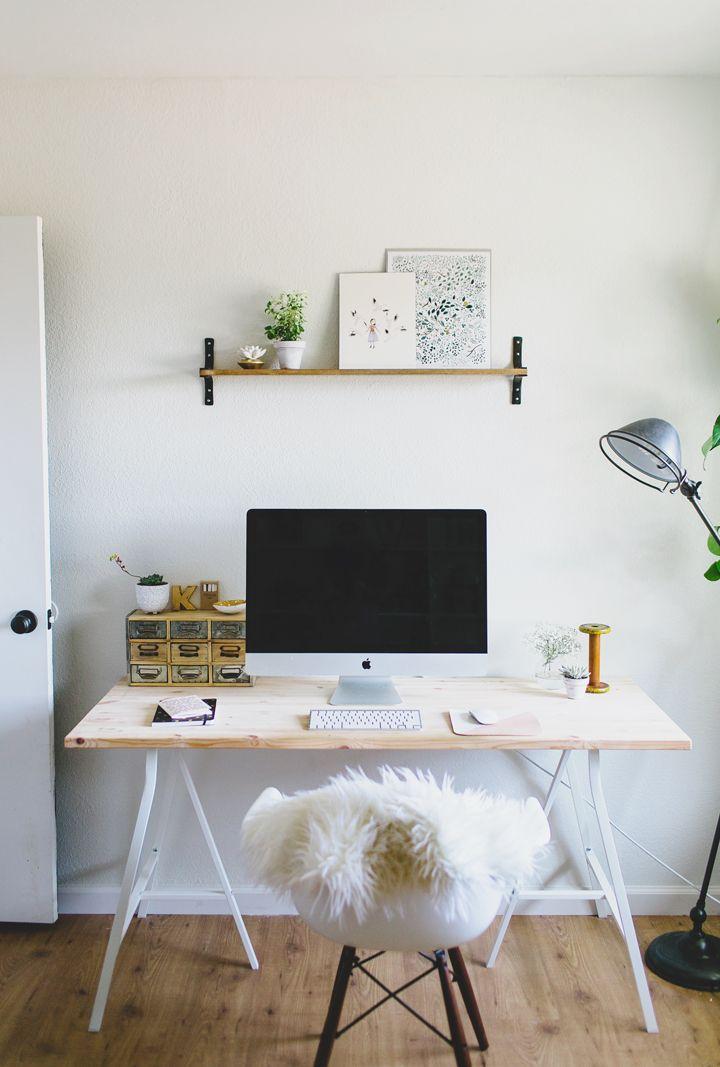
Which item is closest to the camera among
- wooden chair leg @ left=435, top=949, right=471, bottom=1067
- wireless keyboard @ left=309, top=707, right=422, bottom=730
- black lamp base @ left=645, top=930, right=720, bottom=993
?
wooden chair leg @ left=435, top=949, right=471, bottom=1067

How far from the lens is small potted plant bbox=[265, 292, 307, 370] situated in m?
2.60

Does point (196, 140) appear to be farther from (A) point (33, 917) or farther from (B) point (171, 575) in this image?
(A) point (33, 917)

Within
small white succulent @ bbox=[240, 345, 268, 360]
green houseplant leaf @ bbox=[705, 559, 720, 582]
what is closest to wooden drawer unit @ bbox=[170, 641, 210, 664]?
small white succulent @ bbox=[240, 345, 268, 360]

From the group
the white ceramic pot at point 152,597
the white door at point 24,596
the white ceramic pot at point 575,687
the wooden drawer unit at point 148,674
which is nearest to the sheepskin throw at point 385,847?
the white ceramic pot at point 575,687

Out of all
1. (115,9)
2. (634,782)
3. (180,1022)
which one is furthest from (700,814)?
(115,9)

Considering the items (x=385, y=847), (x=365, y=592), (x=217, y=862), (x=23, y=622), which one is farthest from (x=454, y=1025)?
(x=23, y=622)

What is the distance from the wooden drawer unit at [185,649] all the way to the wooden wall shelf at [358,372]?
0.66m

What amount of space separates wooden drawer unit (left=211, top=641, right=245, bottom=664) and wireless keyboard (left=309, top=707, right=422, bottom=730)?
1.02 ft

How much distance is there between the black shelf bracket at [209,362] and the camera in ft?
8.79

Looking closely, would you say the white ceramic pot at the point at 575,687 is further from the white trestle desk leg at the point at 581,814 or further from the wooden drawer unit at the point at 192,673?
the wooden drawer unit at the point at 192,673

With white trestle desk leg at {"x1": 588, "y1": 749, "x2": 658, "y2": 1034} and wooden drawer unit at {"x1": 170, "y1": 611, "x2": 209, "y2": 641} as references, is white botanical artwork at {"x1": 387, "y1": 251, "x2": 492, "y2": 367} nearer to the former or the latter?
wooden drawer unit at {"x1": 170, "y1": 611, "x2": 209, "y2": 641}

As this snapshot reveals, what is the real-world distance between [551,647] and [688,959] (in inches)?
36.4

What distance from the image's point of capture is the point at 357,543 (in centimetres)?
249

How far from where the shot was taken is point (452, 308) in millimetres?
2666
